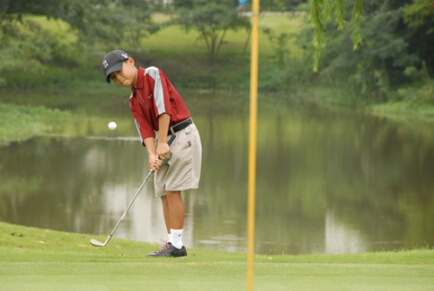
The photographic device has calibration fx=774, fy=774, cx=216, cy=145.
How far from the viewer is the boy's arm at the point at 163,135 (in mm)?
4871

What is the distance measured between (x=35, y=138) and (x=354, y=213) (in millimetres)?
11483

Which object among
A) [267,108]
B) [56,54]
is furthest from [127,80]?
[56,54]

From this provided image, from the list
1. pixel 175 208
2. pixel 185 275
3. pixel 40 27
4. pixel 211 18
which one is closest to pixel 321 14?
pixel 175 208

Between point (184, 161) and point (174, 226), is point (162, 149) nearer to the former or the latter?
point (184, 161)

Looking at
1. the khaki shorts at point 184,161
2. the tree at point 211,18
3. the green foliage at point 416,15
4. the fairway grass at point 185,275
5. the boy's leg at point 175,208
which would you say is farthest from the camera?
the tree at point 211,18

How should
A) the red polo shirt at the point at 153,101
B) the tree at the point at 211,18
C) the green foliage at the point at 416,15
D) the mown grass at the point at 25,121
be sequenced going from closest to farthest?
1. the red polo shirt at the point at 153,101
2. the mown grass at the point at 25,121
3. the green foliage at the point at 416,15
4. the tree at the point at 211,18

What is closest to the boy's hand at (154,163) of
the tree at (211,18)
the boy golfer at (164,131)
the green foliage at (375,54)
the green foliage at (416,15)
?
the boy golfer at (164,131)

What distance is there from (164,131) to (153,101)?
22 cm

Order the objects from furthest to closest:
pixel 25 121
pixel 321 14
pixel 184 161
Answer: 1. pixel 25 121
2. pixel 321 14
3. pixel 184 161

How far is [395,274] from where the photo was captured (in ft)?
14.2

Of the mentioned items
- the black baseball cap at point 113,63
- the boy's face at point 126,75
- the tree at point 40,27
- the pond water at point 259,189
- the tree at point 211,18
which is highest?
the tree at point 211,18

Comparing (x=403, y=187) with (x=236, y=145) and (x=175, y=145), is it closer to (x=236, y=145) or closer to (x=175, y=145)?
(x=236, y=145)

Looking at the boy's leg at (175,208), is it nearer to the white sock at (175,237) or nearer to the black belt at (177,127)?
the white sock at (175,237)

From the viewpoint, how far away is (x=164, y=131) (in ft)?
16.0
